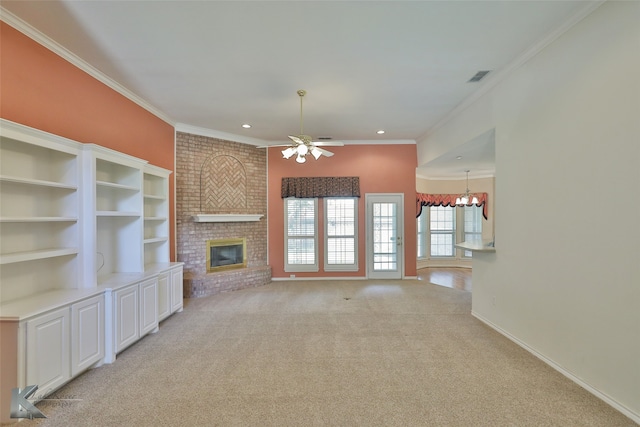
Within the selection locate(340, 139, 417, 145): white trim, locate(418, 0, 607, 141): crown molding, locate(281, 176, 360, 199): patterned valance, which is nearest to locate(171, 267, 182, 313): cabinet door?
locate(281, 176, 360, 199): patterned valance

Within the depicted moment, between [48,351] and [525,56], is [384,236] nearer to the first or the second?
[525,56]

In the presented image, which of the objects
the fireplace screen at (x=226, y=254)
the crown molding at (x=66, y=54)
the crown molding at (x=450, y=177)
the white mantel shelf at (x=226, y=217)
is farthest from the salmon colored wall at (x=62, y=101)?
the crown molding at (x=450, y=177)

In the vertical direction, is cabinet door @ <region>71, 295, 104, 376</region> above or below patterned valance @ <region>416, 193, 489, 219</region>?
below

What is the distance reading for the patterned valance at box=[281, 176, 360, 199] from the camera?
6469 millimetres

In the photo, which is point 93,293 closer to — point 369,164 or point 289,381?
point 289,381

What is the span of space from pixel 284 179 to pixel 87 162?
405 cm

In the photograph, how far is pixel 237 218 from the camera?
5.94 meters

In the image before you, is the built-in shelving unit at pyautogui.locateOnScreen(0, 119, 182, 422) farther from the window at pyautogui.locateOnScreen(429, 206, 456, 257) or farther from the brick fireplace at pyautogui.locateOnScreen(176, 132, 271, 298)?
the window at pyautogui.locateOnScreen(429, 206, 456, 257)

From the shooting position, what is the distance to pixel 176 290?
165 inches

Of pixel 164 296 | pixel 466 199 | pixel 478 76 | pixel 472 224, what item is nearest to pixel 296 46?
pixel 478 76

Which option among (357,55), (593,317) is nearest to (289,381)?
(593,317)

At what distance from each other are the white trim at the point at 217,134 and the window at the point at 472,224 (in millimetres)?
6412

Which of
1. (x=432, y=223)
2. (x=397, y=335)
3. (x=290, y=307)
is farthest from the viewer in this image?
(x=432, y=223)

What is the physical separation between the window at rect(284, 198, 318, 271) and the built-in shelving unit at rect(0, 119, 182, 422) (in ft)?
10.6
